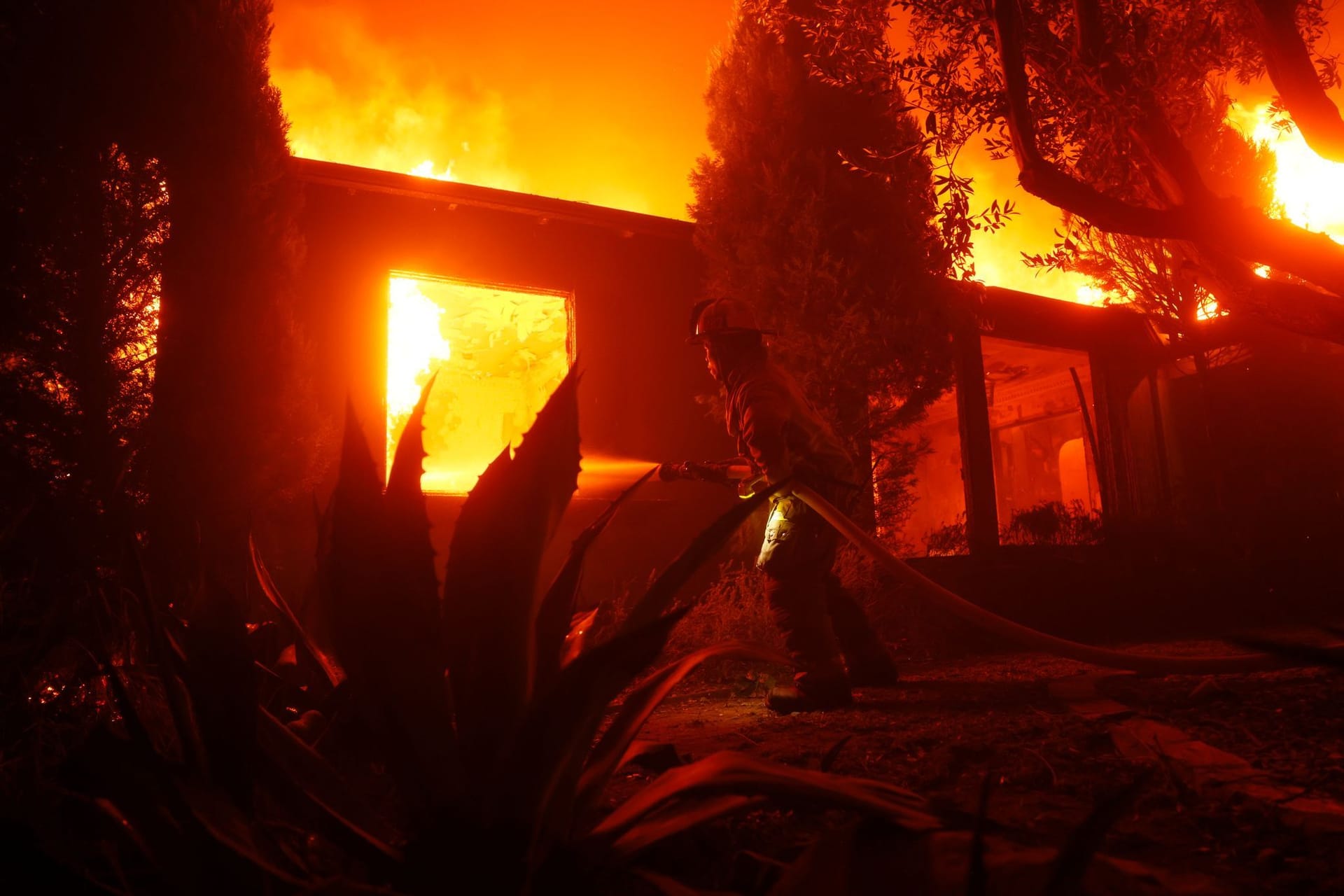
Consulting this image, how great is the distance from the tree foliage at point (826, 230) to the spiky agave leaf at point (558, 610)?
20.7 ft

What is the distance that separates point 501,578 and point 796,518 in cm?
337

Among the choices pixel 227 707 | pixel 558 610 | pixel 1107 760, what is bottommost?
pixel 1107 760

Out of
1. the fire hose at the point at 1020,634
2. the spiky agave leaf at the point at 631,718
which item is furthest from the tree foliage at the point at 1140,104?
the spiky agave leaf at the point at 631,718

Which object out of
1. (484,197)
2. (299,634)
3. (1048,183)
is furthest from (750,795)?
(484,197)

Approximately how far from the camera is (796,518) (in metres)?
4.52

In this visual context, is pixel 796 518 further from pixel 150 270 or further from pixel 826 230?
pixel 150 270

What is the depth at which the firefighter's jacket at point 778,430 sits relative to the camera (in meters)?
4.48

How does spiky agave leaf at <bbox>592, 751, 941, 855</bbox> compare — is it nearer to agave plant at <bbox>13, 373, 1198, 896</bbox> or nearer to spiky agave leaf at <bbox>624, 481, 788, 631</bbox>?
agave plant at <bbox>13, 373, 1198, 896</bbox>

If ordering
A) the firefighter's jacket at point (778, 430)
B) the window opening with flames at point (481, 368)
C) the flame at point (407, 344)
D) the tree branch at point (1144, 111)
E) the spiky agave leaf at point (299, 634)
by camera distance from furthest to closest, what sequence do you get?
the window opening with flames at point (481, 368)
the flame at point (407, 344)
the tree branch at point (1144, 111)
the firefighter's jacket at point (778, 430)
the spiky agave leaf at point (299, 634)

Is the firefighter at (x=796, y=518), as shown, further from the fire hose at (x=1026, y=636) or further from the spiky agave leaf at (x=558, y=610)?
the spiky agave leaf at (x=558, y=610)

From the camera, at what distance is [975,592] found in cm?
761

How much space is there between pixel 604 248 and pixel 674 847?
8149 mm

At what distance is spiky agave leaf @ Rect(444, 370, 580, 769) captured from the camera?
4.28 feet

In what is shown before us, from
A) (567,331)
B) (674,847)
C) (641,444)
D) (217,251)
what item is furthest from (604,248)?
(674,847)
